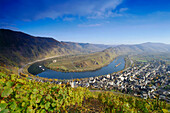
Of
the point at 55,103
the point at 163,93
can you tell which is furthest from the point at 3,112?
the point at 163,93

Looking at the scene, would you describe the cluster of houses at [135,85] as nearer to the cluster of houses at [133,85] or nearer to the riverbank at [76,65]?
the cluster of houses at [133,85]

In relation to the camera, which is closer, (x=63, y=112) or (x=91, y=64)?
(x=63, y=112)

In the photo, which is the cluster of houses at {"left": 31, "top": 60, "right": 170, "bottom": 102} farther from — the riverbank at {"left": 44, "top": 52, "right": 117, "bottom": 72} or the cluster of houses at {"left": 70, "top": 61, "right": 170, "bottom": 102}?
the riverbank at {"left": 44, "top": 52, "right": 117, "bottom": 72}

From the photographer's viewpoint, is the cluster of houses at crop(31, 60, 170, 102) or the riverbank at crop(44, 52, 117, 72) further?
the riverbank at crop(44, 52, 117, 72)

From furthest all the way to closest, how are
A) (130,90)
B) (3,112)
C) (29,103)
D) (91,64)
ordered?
(91,64), (130,90), (29,103), (3,112)

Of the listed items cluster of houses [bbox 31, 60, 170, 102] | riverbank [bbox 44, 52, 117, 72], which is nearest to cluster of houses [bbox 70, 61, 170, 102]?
cluster of houses [bbox 31, 60, 170, 102]

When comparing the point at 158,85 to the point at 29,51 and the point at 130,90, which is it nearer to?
the point at 130,90

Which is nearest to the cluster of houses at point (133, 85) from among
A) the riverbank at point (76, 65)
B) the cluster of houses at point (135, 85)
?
the cluster of houses at point (135, 85)

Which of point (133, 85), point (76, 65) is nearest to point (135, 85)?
point (133, 85)

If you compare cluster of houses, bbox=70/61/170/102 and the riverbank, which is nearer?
cluster of houses, bbox=70/61/170/102

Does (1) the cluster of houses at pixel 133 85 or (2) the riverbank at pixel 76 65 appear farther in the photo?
(2) the riverbank at pixel 76 65

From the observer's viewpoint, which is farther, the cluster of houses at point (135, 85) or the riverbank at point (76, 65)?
the riverbank at point (76, 65)
